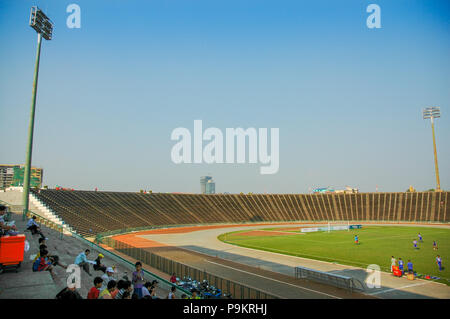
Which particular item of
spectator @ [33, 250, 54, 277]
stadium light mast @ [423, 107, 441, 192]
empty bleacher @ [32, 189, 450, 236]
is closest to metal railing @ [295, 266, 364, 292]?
spectator @ [33, 250, 54, 277]

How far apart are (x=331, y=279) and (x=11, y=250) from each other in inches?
777

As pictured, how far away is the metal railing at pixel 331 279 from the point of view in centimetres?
1941

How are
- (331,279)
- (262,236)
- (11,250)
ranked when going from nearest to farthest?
(11,250)
(331,279)
(262,236)

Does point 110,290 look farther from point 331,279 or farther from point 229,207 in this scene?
point 229,207

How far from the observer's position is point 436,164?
91.6 m

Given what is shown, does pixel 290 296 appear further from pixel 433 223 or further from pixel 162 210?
pixel 433 223

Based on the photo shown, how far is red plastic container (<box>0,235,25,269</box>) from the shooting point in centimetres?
1110

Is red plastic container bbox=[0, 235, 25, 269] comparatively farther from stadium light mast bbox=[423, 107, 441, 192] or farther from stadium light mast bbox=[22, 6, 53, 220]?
stadium light mast bbox=[423, 107, 441, 192]

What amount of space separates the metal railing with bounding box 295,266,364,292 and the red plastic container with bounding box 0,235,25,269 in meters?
18.9

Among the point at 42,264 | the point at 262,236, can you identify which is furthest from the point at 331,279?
the point at 262,236

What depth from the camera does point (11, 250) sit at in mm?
11523

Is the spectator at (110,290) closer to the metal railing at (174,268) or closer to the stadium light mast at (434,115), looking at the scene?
the metal railing at (174,268)

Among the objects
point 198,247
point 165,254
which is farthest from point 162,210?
point 165,254
